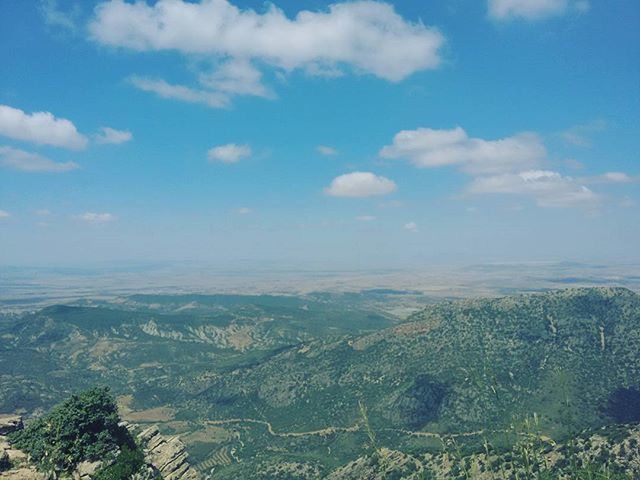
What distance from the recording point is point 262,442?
6767 inches

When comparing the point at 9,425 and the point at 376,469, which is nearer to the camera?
the point at 9,425

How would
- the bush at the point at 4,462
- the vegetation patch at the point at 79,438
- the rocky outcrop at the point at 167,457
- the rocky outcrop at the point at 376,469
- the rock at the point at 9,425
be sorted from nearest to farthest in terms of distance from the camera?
the bush at the point at 4,462, the vegetation patch at the point at 79,438, the rocky outcrop at the point at 167,457, the rock at the point at 9,425, the rocky outcrop at the point at 376,469

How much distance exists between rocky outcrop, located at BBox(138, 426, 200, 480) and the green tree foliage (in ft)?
13.7

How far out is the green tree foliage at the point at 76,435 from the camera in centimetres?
5444

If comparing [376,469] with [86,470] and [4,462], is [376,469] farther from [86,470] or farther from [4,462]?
[4,462]

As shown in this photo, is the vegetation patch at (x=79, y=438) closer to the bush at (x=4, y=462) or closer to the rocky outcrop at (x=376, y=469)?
the bush at (x=4, y=462)

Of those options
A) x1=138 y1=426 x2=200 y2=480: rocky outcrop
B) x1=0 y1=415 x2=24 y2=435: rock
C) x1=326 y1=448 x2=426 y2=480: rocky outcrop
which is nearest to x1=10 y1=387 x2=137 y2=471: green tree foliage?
x1=138 y1=426 x2=200 y2=480: rocky outcrop

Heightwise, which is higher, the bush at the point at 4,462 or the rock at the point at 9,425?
the bush at the point at 4,462

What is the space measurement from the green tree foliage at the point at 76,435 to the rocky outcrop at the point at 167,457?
417cm

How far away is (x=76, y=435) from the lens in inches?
2357

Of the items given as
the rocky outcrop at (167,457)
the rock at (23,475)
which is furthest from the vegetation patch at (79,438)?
the rocky outcrop at (167,457)

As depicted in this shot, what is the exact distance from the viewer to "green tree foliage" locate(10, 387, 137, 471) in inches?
2143

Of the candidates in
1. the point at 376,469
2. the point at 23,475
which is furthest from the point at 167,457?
the point at 376,469

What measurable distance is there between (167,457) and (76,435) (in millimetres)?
13568
